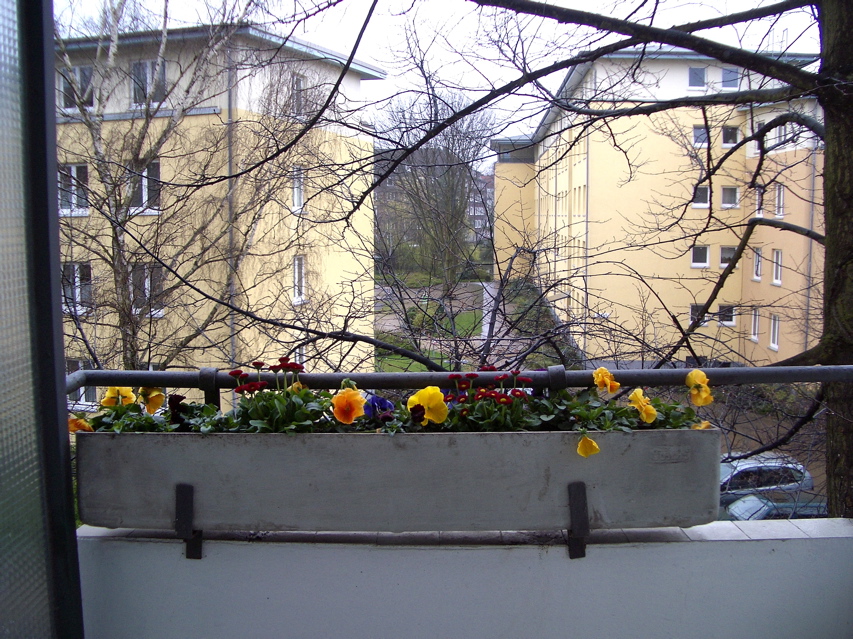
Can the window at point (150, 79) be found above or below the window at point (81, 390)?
above

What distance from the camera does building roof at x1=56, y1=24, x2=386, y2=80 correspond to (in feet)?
15.9

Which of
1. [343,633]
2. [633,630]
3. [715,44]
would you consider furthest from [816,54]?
[343,633]

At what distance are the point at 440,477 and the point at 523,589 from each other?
0.41 meters

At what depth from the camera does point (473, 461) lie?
1.98m

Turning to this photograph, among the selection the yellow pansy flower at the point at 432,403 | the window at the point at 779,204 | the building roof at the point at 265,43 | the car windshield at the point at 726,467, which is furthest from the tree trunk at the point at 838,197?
the yellow pansy flower at the point at 432,403

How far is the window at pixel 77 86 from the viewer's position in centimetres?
1392

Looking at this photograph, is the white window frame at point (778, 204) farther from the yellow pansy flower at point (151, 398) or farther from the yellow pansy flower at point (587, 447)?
the yellow pansy flower at point (151, 398)

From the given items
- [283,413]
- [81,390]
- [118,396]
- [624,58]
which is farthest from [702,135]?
[118,396]

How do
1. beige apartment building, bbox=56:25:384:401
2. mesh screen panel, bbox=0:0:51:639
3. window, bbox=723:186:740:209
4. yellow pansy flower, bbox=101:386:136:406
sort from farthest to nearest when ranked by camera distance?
beige apartment building, bbox=56:25:384:401 → window, bbox=723:186:740:209 → yellow pansy flower, bbox=101:386:136:406 → mesh screen panel, bbox=0:0:51:639

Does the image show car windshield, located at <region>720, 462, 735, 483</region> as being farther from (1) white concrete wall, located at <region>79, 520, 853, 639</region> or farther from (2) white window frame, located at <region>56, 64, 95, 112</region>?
(2) white window frame, located at <region>56, 64, 95, 112</region>

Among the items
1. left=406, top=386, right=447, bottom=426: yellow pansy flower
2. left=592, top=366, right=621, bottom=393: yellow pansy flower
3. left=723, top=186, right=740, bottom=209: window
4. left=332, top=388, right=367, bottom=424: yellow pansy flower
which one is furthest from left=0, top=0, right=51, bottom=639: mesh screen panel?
left=723, top=186, right=740, bottom=209: window

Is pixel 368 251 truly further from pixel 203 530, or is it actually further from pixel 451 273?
pixel 203 530

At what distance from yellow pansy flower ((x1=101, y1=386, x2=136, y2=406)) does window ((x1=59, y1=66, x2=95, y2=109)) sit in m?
12.9

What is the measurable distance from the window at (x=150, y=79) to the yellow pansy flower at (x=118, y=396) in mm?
13699
